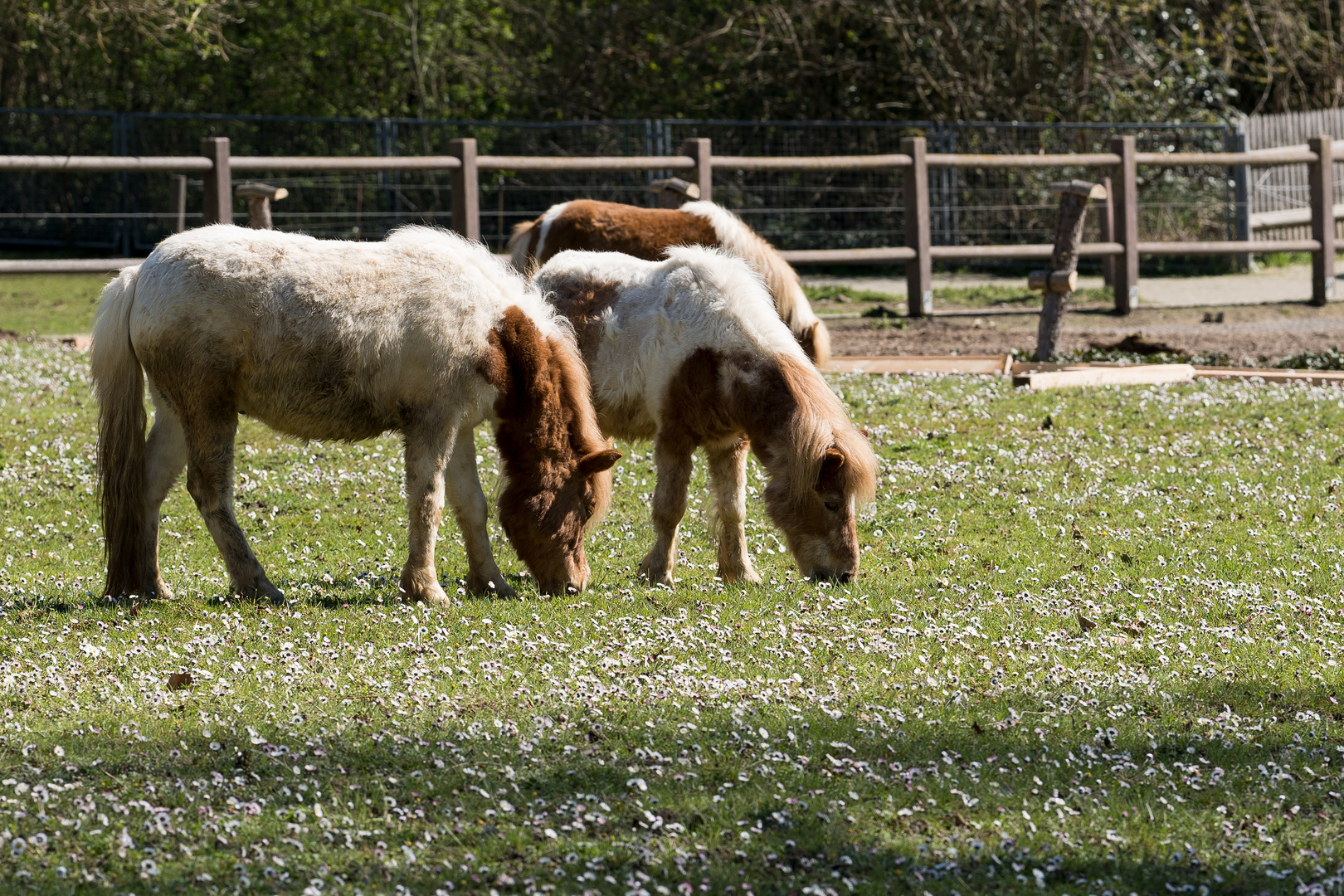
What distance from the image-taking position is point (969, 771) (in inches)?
197

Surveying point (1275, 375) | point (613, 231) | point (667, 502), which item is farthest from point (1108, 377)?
point (667, 502)

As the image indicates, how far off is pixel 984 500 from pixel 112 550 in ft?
18.4

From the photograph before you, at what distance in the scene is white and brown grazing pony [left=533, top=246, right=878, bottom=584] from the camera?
Answer: 766 cm

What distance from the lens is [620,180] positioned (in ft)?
74.7

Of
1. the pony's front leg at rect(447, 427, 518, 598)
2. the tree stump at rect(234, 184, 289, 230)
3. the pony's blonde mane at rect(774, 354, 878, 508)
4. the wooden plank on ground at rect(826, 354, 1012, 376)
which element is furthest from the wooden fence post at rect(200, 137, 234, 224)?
the pony's blonde mane at rect(774, 354, 878, 508)

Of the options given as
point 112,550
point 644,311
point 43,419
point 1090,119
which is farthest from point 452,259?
point 1090,119

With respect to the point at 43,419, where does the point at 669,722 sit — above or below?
below

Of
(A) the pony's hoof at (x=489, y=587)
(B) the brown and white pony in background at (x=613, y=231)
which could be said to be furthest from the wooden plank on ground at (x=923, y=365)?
(A) the pony's hoof at (x=489, y=587)

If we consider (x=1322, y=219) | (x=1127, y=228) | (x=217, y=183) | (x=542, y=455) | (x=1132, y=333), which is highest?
(x=217, y=183)

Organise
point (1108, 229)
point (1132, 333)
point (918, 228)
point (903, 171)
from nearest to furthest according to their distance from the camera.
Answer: point (1132, 333), point (918, 228), point (903, 171), point (1108, 229)

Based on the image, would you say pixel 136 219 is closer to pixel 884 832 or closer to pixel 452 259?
pixel 452 259

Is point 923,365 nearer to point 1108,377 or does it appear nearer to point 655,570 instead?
point 1108,377

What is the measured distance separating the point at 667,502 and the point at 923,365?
7.55m

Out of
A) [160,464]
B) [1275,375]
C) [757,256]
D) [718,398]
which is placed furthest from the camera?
[1275,375]
